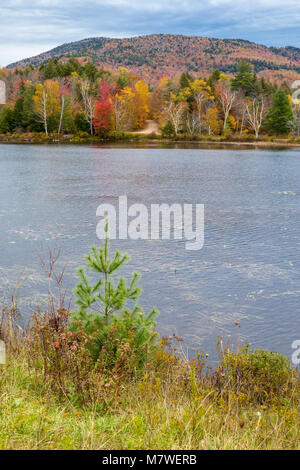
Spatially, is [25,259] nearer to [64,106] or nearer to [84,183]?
[84,183]

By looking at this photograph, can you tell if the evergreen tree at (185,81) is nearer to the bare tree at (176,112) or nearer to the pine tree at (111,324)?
the bare tree at (176,112)

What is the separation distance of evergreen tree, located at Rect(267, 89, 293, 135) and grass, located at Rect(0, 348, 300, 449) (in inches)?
2634

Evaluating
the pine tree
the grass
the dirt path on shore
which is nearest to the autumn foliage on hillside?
the dirt path on shore

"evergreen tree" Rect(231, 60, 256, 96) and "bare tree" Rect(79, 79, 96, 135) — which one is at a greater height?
"evergreen tree" Rect(231, 60, 256, 96)

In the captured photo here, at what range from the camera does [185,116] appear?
7531 centimetres

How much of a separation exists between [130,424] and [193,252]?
9194 millimetres

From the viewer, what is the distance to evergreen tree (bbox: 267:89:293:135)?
66875 mm

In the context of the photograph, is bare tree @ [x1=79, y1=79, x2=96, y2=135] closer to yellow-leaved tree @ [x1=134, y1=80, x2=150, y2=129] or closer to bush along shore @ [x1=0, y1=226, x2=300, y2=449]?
yellow-leaved tree @ [x1=134, y1=80, x2=150, y2=129]

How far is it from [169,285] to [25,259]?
4063mm

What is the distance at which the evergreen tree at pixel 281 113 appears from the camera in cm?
6688

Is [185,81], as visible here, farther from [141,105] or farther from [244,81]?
[244,81]

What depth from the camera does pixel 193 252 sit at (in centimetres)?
1334

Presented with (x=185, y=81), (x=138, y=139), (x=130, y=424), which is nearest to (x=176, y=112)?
(x=138, y=139)
